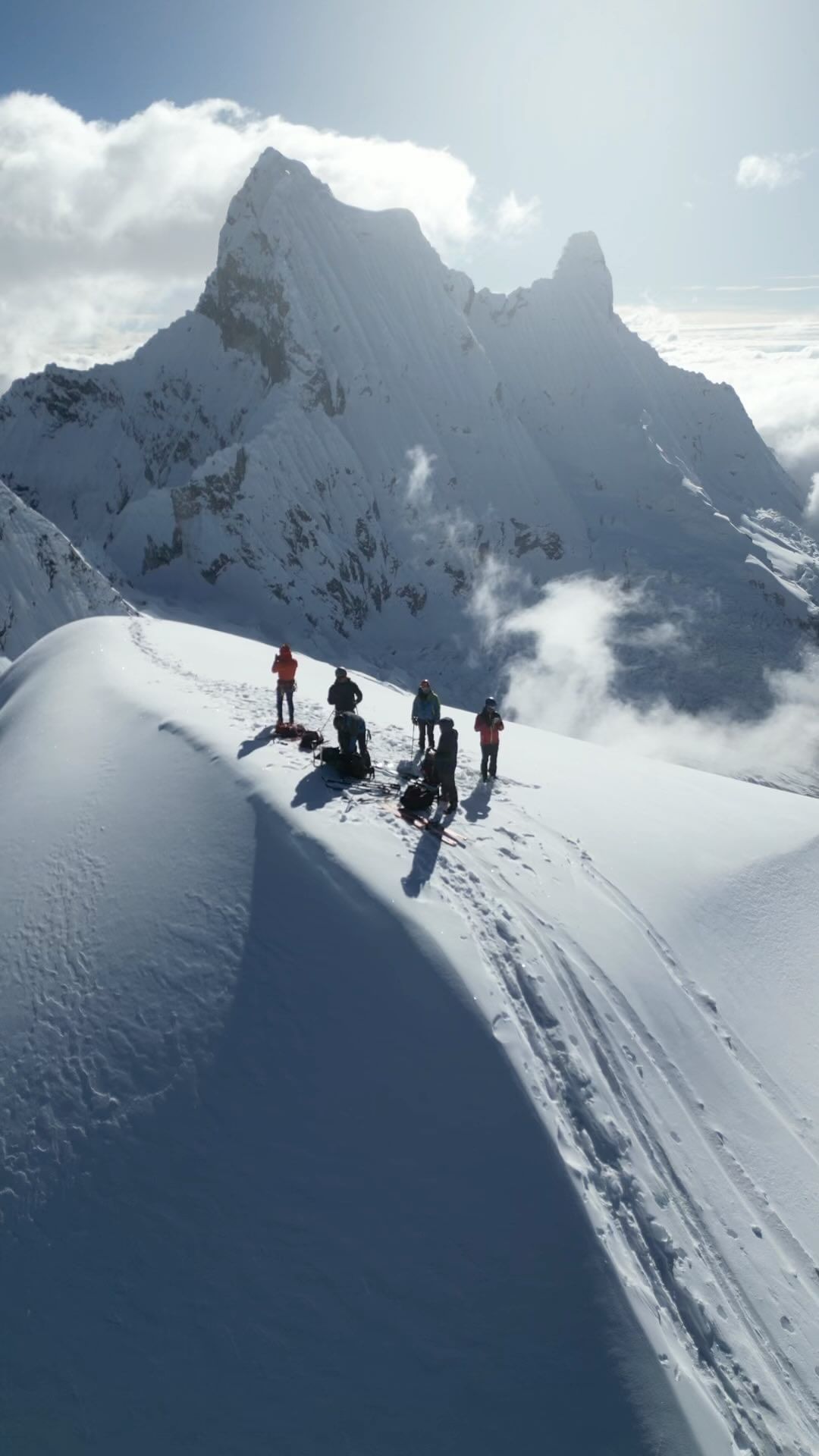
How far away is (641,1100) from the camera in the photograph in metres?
10.3

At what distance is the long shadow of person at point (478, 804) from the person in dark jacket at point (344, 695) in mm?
2697

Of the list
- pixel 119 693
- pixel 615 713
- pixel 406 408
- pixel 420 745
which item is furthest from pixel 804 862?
pixel 406 408

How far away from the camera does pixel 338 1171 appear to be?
8.25 metres

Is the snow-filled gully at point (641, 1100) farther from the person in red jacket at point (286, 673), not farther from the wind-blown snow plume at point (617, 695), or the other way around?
the wind-blown snow plume at point (617, 695)

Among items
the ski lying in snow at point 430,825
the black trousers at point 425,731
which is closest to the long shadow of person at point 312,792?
the ski lying in snow at point 430,825

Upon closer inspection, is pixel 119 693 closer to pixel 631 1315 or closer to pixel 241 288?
pixel 631 1315

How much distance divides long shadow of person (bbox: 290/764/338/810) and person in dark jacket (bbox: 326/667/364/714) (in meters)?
1.35

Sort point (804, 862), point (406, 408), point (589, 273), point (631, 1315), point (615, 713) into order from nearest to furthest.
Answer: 1. point (631, 1315)
2. point (804, 862)
3. point (615, 713)
4. point (406, 408)
5. point (589, 273)

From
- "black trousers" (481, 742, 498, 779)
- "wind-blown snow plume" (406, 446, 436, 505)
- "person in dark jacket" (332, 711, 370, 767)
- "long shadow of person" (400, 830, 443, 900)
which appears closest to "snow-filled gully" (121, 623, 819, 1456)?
"long shadow of person" (400, 830, 443, 900)

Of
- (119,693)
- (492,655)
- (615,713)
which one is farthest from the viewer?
(492,655)

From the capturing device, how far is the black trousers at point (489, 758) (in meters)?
17.4

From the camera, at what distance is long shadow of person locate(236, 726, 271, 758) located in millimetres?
14930

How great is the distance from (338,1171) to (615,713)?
11129 cm

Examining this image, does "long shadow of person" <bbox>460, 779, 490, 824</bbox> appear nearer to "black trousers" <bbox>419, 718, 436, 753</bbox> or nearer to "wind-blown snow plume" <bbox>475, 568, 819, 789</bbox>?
"black trousers" <bbox>419, 718, 436, 753</bbox>
